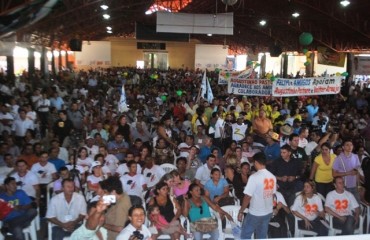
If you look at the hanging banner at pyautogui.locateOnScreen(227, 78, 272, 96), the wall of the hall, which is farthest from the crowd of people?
the wall of the hall

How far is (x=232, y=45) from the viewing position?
157 feet

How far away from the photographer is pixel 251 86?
1290 cm

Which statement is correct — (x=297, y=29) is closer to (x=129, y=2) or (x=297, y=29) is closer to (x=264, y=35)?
(x=264, y=35)

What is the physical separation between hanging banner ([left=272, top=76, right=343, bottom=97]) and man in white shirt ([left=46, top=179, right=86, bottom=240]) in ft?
24.9

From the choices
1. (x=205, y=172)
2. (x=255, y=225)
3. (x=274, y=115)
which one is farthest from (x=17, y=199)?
(x=274, y=115)

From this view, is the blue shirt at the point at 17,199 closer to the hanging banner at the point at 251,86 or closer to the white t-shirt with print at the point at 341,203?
the white t-shirt with print at the point at 341,203

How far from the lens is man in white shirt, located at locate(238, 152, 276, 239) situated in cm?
533

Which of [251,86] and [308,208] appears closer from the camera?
[308,208]

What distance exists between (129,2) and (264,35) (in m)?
13.8

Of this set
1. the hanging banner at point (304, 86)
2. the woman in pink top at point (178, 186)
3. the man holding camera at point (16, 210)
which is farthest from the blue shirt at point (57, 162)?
the hanging banner at point (304, 86)

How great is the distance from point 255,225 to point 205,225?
26.0 inches

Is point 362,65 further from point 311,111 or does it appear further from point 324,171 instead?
point 324,171

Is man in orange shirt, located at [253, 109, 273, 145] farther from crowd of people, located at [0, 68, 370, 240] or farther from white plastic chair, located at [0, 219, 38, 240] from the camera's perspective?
white plastic chair, located at [0, 219, 38, 240]

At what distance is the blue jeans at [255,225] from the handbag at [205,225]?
15.7 inches
